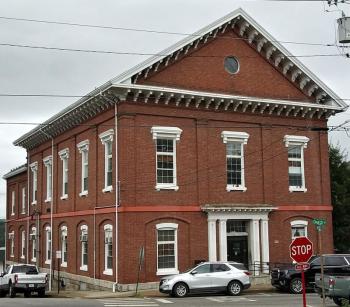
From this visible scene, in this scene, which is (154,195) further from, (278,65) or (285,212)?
(278,65)

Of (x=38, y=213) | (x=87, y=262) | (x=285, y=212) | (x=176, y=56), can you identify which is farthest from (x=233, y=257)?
(x=38, y=213)

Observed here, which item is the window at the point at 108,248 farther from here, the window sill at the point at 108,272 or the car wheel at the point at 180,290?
the car wheel at the point at 180,290

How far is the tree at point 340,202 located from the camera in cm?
4506

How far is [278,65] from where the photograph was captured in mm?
33406

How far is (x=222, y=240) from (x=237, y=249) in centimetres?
173

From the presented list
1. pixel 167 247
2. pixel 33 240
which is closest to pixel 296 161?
pixel 167 247

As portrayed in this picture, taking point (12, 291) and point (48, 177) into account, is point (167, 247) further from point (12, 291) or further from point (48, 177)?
point (48, 177)

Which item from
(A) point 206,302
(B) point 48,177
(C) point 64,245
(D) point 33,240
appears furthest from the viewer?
(D) point 33,240

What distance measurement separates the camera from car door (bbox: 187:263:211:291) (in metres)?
25.2

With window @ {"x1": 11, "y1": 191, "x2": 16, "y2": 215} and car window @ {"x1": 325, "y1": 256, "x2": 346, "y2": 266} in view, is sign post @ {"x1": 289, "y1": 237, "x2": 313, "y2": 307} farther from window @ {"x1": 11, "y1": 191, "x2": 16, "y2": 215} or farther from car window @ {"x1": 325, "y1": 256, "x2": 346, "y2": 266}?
window @ {"x1": 11, "y1": 191, "x2": 16, "y2": 215}

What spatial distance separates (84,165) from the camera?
34.0m

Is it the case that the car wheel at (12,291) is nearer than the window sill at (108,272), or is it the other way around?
the window sill at (108,272)

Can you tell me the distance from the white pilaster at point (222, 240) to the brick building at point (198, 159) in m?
0.05

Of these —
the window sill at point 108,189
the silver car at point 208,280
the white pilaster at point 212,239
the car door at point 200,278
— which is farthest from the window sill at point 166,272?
the window sill at point 108,189
